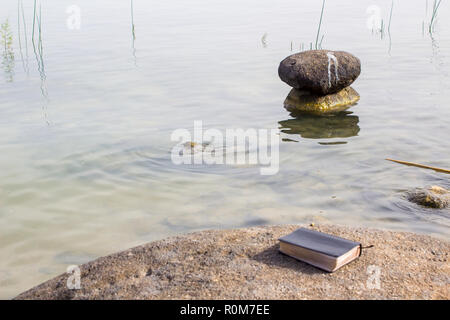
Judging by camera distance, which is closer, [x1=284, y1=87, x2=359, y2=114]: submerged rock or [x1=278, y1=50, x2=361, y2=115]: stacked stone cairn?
[x1=278, y1=50, x2=361, y2=115]: stacked stone cairn

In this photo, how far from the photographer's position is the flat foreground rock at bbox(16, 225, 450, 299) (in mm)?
3217

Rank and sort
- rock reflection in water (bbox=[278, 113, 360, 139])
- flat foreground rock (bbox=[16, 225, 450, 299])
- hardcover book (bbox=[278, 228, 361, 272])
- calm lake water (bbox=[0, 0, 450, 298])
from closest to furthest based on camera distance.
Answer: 1. flat foreground rock (bbox=[16, 225, 450, 299])
2. hardcover book (bbox=[278, 228, 361, 272])
3. calm lake water (bbox=[0, 0, 450, 298])
4. rock reflection in water (bbox=[278, 113, 360, 139])

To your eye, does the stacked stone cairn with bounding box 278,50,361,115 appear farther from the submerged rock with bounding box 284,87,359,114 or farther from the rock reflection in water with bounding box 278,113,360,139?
the rock reflection in water with bounding box 278,113,360,139

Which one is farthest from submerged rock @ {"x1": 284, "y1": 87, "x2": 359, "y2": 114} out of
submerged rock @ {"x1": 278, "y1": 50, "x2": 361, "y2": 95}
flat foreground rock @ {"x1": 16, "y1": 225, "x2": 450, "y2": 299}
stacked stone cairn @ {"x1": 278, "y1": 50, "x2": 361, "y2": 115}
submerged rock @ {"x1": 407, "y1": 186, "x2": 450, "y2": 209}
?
flat foreground rock @ {"x1": 16, "y1": 225, "x2": 450, "y2": 299}

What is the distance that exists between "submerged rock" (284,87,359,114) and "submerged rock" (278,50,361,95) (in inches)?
6.1

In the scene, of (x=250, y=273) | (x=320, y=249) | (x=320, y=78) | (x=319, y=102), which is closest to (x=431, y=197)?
(x=320, y=249)

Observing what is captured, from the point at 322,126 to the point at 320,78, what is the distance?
1108 mm

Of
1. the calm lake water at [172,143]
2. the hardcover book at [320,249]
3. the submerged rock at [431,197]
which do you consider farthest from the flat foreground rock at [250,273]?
the submerged rock at [431,197]

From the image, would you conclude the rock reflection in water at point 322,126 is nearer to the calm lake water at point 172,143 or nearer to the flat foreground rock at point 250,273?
the calm lake water at point 172,143

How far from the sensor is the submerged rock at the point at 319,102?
956 centimetres

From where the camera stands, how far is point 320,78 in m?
9.23

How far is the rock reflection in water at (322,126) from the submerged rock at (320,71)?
0.61 metres

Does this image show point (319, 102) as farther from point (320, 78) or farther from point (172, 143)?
point (172, 143)
